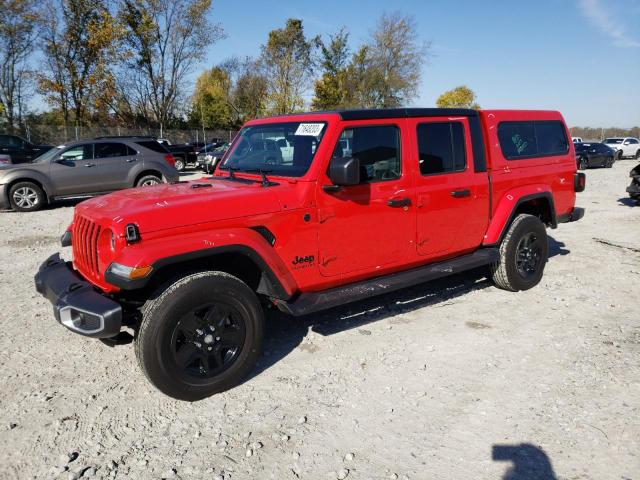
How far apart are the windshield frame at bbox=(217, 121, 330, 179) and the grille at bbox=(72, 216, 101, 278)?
1.33 metres

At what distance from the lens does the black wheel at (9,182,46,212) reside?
34.6 ft

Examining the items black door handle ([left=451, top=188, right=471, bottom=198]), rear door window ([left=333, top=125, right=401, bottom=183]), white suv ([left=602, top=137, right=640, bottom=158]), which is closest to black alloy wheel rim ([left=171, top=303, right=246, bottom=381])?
rear door window ([left=333, top=125, right=401, bottom=183])

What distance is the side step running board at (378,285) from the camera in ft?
11.6

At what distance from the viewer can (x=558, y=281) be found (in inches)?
225

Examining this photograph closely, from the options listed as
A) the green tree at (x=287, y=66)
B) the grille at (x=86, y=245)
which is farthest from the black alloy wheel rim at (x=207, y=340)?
the green tree at (x=287, y=66)

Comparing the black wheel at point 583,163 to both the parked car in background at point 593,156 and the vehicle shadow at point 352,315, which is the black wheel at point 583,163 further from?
the vehicle shadow at point 352,315

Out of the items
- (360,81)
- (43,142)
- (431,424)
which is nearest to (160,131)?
(43,142)

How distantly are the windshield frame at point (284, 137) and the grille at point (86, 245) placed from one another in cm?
133

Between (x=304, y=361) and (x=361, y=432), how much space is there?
99 cm

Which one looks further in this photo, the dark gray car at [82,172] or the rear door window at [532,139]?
the dark gray car at [82,172]

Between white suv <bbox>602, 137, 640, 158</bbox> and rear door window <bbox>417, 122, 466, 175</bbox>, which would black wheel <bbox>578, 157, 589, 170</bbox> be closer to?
white suv <bbox>602, 137, 640, 158</bbox>

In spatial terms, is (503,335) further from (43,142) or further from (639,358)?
(43,142)

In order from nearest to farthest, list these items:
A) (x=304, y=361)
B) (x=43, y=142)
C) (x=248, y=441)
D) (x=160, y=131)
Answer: (x=248, y=441) → (x=304, y=361) → (x=43, y=142) → (x=160, y=131)

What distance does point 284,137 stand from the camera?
4055 millimetres
